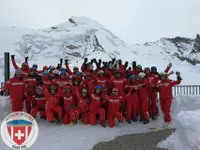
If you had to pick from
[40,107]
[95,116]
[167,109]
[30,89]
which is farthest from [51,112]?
[167,109]

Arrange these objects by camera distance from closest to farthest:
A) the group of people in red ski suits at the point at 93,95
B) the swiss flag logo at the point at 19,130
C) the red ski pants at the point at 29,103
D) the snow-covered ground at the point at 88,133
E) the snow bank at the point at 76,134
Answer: the snow-covered ground at the point at 88,133
the swiss flag logo at the point at 19,130
the snow bank at the point at 76,134
the group of people in red ski suits at the point at 93,95
the red ski pants at the point at 29,103

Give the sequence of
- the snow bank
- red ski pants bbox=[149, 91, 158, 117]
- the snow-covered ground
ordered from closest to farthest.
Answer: the snow-covered ground < the snow bank < red ski pants bbox=[149, 91, 158, 117]

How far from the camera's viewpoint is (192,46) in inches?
1998

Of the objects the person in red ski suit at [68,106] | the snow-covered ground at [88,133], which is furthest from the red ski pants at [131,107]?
the person in red ski suit at [68,106]

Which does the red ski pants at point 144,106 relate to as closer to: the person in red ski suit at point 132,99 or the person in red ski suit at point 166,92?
the person in red ski suit at point 132,99

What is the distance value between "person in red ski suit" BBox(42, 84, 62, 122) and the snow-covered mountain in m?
22.0

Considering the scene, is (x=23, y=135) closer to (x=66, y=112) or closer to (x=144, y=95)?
(x=66, y=112)

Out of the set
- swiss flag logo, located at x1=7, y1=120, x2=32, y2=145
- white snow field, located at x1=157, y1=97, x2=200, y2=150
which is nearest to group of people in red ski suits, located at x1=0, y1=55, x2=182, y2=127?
swiss flag logo, located at x1=7, y1=120, x2=32, y2=145

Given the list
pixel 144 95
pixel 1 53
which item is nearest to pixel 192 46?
pixel 1 53

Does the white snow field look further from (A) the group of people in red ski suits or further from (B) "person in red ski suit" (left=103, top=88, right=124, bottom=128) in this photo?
(A) the group of people in red ski suits

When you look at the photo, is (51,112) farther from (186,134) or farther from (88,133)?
(186,134)

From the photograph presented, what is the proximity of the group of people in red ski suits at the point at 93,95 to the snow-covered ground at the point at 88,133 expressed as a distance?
248 millimetres

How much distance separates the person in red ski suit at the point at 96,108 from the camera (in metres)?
7.68

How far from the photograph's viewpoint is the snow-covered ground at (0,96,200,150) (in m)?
5.20
